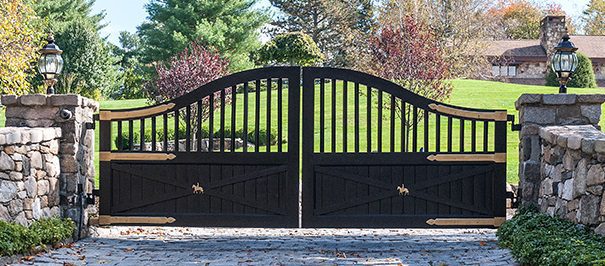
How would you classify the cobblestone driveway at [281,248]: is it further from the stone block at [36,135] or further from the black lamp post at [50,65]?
the black lamp post at [50,65]

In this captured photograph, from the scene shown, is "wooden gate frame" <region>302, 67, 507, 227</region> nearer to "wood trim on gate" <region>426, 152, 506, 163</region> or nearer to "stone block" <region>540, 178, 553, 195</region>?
"wood trim on gate" <region>426, 152, 506, 163</region>

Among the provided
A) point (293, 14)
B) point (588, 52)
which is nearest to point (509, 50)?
point (588, 52)

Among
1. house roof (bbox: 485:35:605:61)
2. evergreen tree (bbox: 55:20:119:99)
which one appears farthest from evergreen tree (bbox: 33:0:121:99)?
house roof (bbox: 485:35:605:61)

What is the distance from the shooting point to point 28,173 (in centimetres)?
702

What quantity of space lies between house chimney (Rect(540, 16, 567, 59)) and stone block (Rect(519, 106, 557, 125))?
1074 inches

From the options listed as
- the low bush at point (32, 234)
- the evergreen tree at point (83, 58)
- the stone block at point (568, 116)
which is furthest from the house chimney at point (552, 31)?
the low bush at point (32, 234)

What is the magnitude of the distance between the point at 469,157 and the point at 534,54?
29.7 m

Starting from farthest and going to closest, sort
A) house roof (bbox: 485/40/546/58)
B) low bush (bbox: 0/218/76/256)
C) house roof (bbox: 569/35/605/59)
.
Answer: house roof (bbox: 569/35/605/59) → house roof (bbox: 485/40/546/58) → low bush (bbox: 0/218/76/256)

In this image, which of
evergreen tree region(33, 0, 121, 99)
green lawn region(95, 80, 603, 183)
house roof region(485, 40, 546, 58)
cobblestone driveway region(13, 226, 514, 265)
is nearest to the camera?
cobblestone driveway region(13, 226, 514, 265)

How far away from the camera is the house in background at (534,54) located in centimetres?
3441

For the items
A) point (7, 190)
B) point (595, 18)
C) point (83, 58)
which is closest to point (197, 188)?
point (7, 190)

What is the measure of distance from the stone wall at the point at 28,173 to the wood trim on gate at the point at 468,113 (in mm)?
3858

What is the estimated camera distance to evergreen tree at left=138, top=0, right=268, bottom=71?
2847 centimetres

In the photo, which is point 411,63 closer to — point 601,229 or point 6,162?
point 601,229
